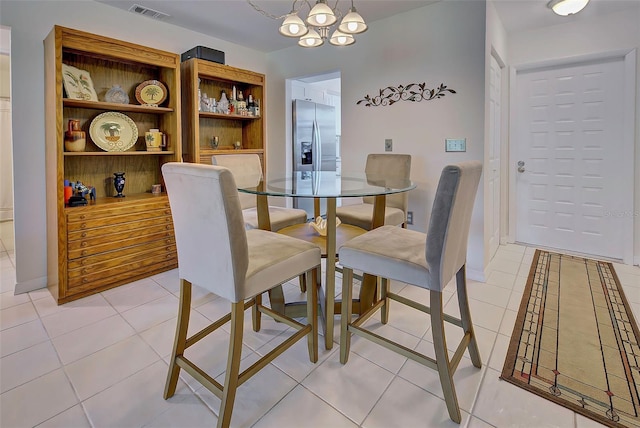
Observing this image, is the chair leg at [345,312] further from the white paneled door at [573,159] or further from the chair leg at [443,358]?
the white paneled door at [573,159]

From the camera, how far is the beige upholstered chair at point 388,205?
2613mm

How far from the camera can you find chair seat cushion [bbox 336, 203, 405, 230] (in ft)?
8.45

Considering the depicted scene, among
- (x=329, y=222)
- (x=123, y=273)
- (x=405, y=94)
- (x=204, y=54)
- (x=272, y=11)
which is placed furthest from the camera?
(x=204, y=54)

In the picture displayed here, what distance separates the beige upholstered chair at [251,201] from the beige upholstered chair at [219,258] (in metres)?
0.92

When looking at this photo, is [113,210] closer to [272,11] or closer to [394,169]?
[272,11]

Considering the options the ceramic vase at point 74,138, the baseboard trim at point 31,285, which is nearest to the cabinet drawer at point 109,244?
the baseboard trim at point 31,285

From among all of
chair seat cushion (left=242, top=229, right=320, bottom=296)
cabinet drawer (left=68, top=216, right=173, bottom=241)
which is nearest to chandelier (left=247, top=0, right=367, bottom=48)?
chair seat cushion (left=242, top=229, right=320, bottom=296)

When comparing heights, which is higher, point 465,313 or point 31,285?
point 465,313

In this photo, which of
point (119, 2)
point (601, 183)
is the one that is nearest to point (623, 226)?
point (601, 183)

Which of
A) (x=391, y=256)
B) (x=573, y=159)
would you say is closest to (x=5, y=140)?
(x=391, y=256)

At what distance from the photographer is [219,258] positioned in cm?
129

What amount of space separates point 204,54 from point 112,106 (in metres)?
1.04

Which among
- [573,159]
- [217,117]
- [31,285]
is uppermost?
[217,117]

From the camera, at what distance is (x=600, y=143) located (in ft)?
10.7
